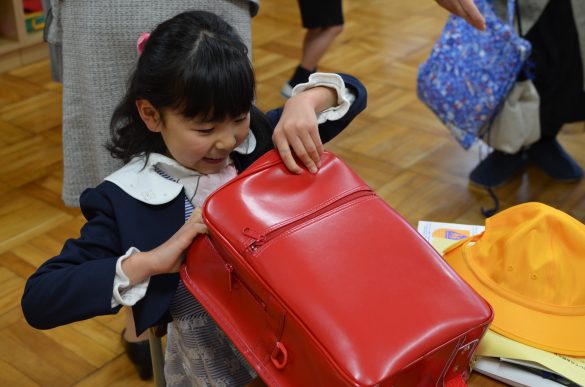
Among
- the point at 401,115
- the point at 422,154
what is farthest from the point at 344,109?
the point at 401,115

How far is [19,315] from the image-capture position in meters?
1.73

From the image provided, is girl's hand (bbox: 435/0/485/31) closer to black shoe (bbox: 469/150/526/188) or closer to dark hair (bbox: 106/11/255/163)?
dark hair (bbox: 106/11/255/163)

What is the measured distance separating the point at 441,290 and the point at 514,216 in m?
0.24

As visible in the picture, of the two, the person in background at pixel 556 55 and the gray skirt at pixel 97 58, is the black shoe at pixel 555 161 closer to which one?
the person in background at pixel 556 55

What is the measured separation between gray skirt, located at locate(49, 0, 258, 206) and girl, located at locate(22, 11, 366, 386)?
25 centimetres

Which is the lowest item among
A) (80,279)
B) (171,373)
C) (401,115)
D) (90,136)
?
(401,115)

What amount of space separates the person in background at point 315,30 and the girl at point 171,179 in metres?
1.64

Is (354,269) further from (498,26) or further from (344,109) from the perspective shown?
(498,26)

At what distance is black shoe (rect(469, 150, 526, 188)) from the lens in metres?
2.28

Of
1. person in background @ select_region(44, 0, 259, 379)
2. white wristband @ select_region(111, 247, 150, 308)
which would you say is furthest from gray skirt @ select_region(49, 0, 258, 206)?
white wristband @ select_region(111, 247, 150, 308)

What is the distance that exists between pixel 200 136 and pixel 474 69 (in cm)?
123

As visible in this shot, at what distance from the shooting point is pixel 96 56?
1284mm

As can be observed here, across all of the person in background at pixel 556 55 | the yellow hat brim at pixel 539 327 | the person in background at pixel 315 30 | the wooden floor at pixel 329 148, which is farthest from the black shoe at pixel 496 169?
the yellow hat brim at pixel 539 327

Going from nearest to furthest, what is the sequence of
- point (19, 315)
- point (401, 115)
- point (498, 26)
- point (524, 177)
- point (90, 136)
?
point (90, 136) → point (19, 315) → point (498, 26) → point (524, 177) → point (401, 115)
